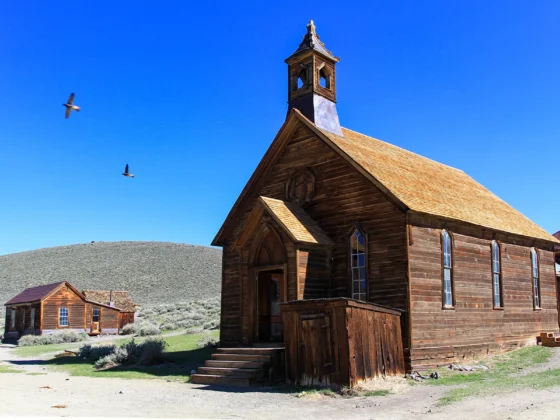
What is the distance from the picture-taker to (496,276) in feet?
68.5

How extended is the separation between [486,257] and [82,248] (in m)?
98.0

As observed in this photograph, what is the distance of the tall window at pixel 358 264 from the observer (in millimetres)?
18031

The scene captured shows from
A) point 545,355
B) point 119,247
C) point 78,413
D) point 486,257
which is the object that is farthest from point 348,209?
point 119,247

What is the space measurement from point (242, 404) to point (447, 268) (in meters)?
8.63

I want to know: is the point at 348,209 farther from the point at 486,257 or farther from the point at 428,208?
the point at 486,257

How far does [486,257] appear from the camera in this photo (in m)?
20.3

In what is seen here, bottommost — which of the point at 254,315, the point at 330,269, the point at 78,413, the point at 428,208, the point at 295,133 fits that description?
the point at 78,413

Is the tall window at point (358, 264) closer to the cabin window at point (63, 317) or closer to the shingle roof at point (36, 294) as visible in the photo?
the shingle roof at point (36, 294)

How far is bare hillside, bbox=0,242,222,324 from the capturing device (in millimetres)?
81688

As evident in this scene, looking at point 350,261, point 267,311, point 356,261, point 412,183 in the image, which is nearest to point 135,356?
point 267,311

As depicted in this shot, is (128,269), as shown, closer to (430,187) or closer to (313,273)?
(430,187)

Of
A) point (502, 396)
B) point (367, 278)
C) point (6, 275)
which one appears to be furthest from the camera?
point (6, 275)

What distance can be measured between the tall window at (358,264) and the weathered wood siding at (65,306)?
101 ft

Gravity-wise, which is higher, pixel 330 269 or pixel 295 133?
pixel 295 133
